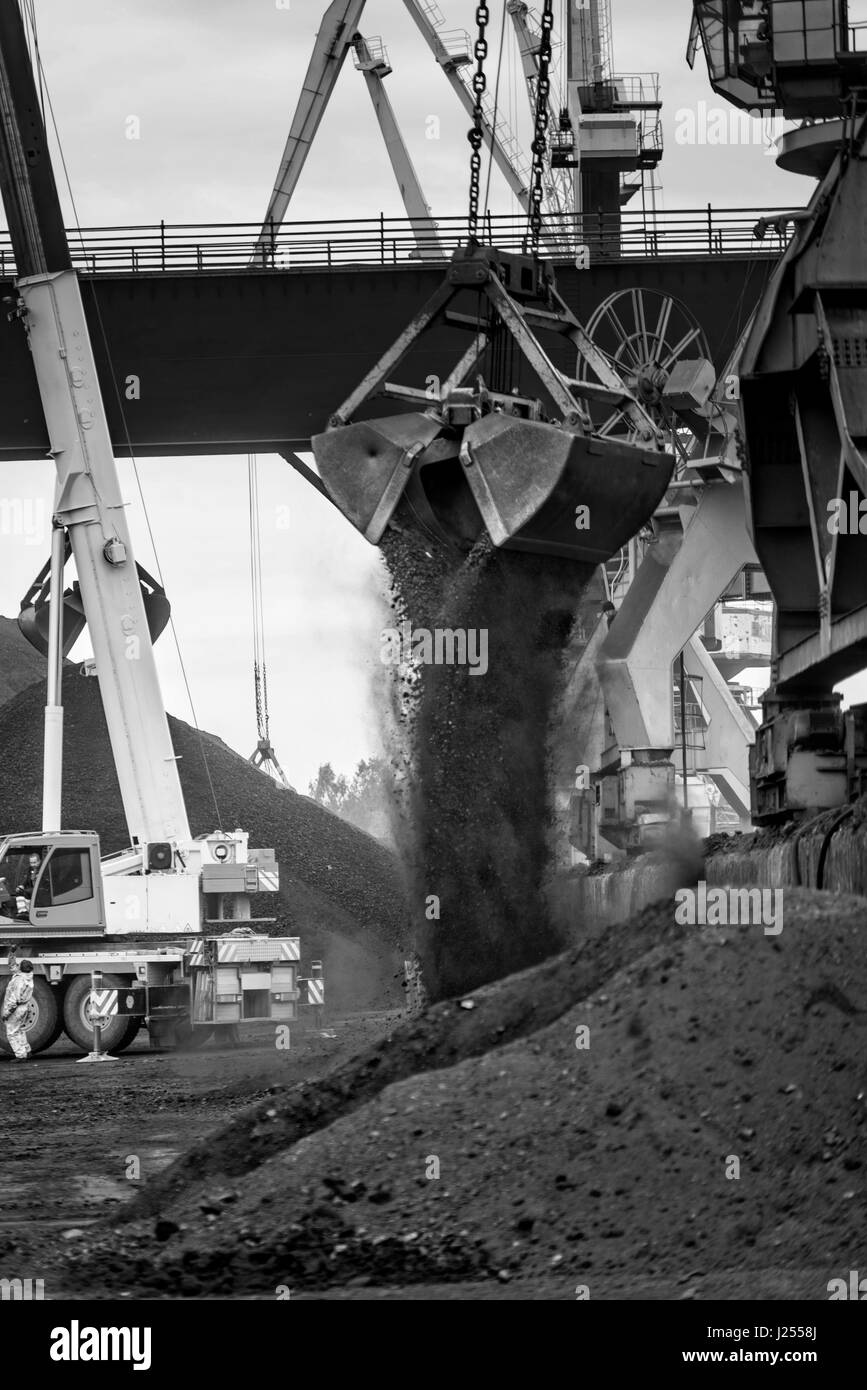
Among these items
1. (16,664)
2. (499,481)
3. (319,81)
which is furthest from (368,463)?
(16,664)

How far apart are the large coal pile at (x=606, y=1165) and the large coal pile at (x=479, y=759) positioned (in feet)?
17.4

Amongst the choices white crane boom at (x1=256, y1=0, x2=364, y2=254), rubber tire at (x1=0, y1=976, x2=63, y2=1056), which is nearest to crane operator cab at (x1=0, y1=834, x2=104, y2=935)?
rubber tire at (x1=0, y1=976, x2=63, y2=1056)

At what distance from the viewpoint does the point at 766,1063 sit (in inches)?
264

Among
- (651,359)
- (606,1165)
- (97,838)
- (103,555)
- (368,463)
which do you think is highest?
(651,359)

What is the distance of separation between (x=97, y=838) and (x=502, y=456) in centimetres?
840

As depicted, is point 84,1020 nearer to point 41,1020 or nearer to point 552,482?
point 41,1020

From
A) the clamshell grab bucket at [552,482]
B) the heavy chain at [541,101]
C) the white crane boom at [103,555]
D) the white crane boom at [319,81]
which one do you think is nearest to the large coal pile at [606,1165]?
the clamshell grab bucket at [552,482]

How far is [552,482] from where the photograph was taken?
11.8 meters

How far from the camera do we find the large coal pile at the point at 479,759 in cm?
1288

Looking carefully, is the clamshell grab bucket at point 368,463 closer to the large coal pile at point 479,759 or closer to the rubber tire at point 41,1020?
the large coal pile at point 479,759

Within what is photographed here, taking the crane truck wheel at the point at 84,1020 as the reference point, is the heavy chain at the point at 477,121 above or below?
above

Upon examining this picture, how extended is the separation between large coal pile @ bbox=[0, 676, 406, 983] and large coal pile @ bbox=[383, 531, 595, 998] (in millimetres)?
16544
